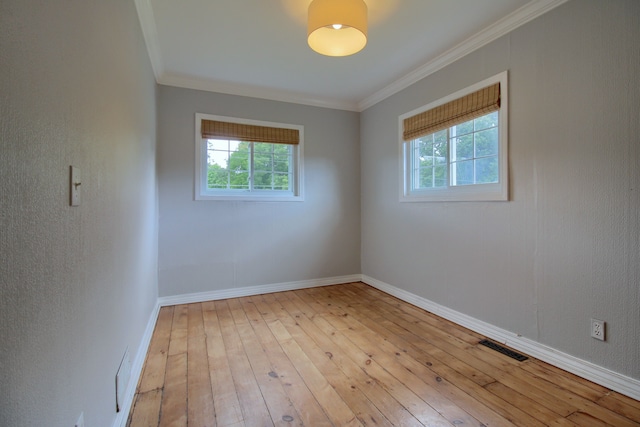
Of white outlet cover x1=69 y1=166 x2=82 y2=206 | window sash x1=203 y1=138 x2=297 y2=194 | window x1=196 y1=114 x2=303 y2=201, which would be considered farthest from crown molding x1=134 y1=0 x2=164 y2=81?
white outlet cover x1=69 y1=166 x2=82 y2=206

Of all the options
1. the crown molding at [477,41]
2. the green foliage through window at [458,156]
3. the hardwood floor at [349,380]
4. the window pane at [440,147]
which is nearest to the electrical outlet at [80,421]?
the hardwood floor at [349,380]

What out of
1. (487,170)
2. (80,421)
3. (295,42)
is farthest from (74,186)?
(487,170)

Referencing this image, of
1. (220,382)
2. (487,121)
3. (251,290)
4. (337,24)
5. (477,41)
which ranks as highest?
(477,41)

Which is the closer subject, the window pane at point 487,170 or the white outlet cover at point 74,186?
the white outlet cover at point 74,186

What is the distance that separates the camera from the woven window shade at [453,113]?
2408mm

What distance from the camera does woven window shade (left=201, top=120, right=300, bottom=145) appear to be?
341cm

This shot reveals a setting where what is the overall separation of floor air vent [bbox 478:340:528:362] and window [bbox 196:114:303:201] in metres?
2.48

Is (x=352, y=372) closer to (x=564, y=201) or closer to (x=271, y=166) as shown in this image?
(x=564, y=201)

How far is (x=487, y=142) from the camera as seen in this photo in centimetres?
252

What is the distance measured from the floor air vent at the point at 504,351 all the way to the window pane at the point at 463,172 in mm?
1334

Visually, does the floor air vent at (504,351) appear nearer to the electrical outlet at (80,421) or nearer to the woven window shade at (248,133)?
the electrical outlet at (80,421)

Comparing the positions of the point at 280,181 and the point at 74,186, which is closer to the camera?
Result: the point at 74,186

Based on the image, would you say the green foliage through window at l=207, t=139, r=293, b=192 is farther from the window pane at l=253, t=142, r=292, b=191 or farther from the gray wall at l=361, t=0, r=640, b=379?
the gray wall at l=361, t=0, r=640, b=379

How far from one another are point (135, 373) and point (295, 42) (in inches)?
107
